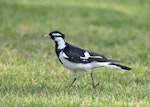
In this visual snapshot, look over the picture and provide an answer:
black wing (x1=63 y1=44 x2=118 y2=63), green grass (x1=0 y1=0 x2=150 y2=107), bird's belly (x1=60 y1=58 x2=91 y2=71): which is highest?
black wing (x1=63 y1=44 x2=118 y2=63)

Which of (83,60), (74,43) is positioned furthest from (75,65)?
(74,43)

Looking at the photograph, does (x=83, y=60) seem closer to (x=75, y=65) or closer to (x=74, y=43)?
(x=75, y=65)

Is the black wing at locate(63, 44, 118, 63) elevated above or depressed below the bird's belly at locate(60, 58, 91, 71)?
above

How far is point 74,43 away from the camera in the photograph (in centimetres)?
1427

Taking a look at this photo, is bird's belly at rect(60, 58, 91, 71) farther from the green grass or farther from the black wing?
the green grass

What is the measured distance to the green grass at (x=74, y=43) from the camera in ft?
26.1

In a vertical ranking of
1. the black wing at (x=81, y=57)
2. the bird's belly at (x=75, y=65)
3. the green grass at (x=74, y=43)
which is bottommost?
the green grass at (x=74, y=43)

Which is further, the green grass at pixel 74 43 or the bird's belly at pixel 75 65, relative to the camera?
the bird's belly at pixel 75 65

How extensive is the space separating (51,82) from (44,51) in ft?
12.4

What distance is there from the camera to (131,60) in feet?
38.9

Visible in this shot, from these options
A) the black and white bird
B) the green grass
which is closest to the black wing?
the black and white bird

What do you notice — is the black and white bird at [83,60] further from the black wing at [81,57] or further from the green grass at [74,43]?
the green grass at [74,43]

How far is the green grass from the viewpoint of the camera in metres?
7.96

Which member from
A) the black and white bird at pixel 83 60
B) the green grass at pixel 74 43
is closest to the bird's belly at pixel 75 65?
the black and white bird at pixel 83 60
